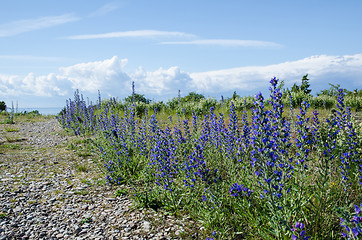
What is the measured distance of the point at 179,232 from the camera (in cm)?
390

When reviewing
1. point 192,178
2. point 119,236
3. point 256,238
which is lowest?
point 119,236

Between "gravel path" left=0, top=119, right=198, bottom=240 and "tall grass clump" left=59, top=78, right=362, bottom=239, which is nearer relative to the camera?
"tall grass clump" left=59, top=78, right=362, bottom=239

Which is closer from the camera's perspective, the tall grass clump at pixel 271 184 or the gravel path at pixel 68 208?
the tall grass clump at pixel 271 184

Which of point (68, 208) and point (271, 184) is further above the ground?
point (271, 184)

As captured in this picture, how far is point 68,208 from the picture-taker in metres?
4.95

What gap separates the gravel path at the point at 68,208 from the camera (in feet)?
13.5

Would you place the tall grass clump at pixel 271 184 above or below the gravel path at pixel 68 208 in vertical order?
above

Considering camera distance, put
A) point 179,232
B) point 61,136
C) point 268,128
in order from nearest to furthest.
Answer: point 268,128, point 179,232, point 61,136

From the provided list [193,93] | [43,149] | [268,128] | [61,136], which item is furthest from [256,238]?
[193,93]

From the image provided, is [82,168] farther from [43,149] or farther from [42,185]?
[43,149]

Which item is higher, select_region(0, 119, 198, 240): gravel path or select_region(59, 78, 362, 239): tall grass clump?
select_region(59, 78, 362, 239): tall grass clump

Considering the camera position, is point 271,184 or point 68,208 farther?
point 68,208

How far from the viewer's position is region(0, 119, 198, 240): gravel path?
4105mm

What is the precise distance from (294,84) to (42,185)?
626 inches
